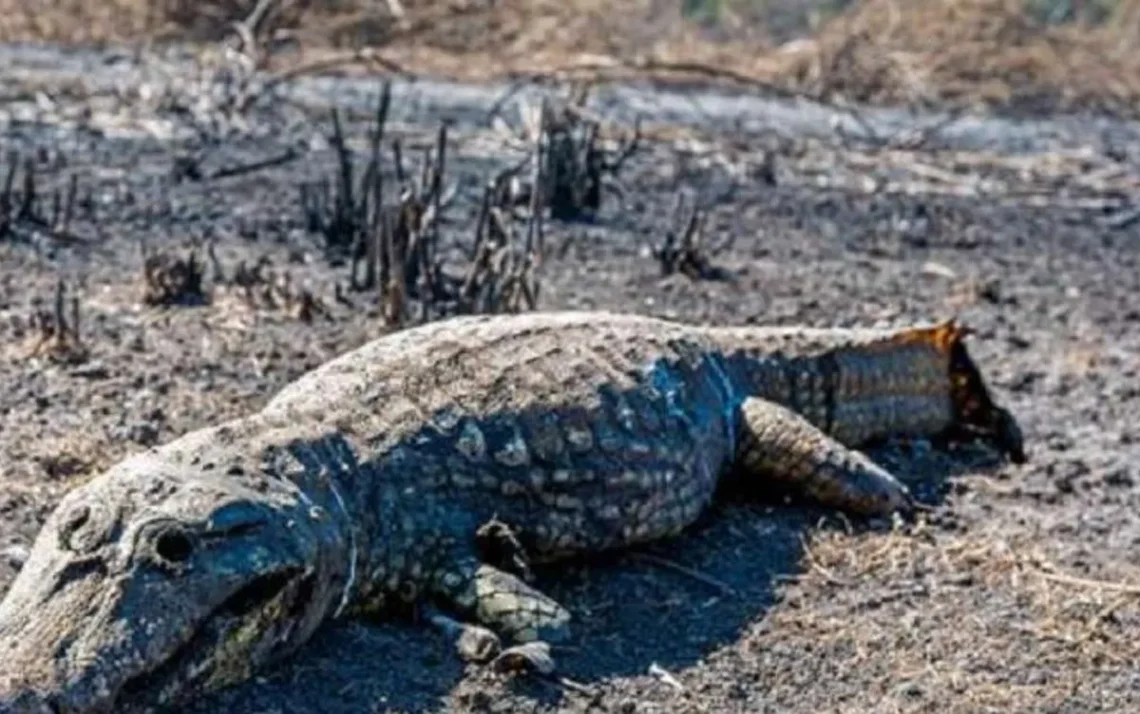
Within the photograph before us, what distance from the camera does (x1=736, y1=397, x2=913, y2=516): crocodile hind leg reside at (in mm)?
6691

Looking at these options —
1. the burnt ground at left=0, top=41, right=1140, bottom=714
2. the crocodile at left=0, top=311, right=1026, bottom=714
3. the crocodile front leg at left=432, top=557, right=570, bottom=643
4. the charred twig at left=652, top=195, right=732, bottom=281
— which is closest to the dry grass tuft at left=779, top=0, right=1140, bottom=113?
the burnt ground at left=0, top=41, right=1140, bottom=714

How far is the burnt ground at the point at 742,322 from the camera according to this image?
→ 554 cm

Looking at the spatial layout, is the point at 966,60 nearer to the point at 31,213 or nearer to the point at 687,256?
the point at 687,256

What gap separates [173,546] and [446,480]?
40.4 inches

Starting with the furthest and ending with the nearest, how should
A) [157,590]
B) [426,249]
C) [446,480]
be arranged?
[426,249] < [446,480] < [157,590]

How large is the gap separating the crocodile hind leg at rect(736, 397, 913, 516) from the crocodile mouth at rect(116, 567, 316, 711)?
191 cm

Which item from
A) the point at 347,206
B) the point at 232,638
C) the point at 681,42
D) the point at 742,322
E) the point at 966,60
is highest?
the point at 232,638

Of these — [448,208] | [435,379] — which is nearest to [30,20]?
[448,208]

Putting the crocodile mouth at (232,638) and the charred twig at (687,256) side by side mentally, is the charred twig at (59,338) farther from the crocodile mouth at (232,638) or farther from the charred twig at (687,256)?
the charred twig at (687,256)

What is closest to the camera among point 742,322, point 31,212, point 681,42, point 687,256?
point 742,322

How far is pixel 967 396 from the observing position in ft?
24.9

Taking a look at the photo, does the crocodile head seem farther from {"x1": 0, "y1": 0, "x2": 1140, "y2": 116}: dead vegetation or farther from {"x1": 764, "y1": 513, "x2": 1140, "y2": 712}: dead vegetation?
{"x1": 0, "y1": 0, "x2": 1140, "y2": 116}: dead vegetation

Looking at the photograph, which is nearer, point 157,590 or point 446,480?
point 157,590

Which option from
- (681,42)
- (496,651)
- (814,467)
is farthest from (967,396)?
(681,42)
